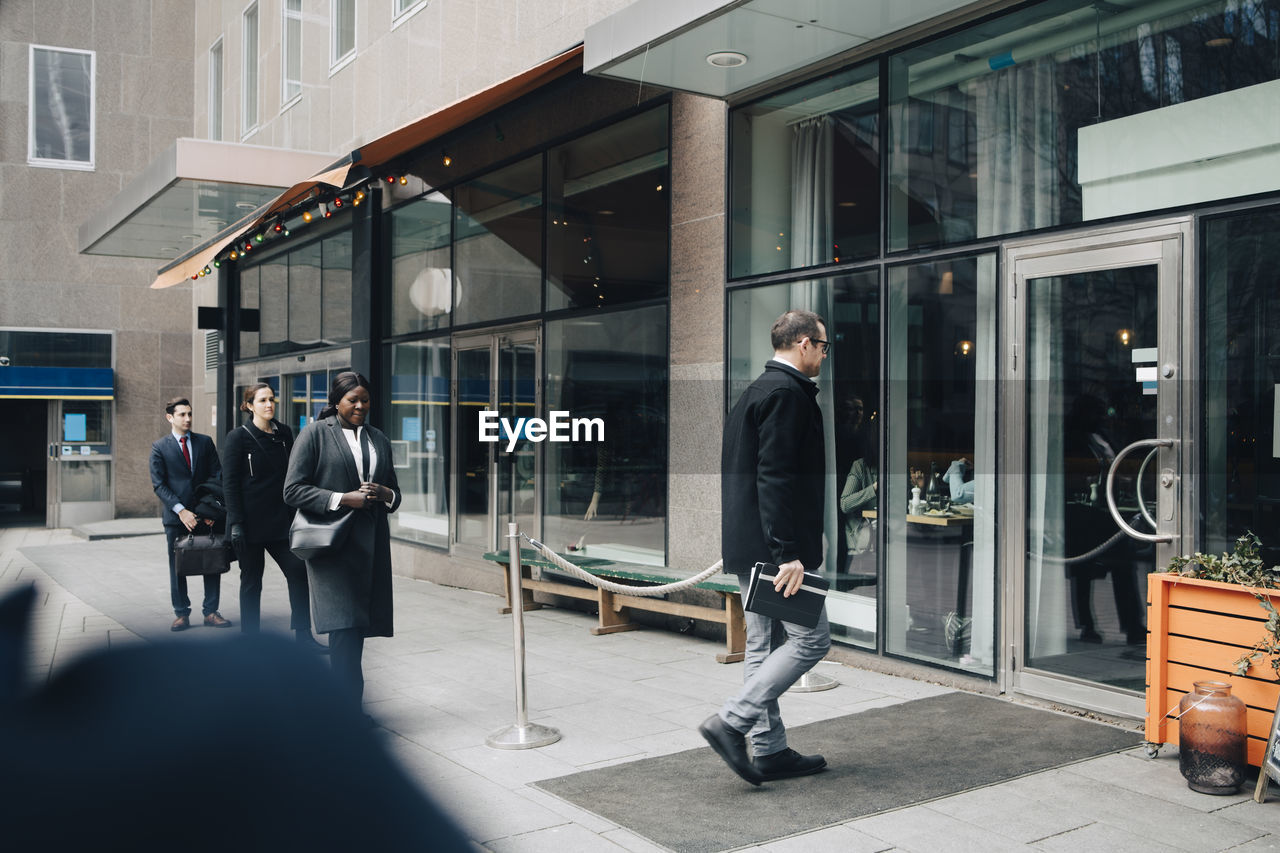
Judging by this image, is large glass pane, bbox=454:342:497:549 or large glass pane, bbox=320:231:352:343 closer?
large glass pane, bbox=454:342:497:549

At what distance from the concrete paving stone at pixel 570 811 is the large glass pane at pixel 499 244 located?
6.36 meters

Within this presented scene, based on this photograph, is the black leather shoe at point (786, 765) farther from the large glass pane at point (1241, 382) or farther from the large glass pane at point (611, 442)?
the large glass pane at point (611, 442)

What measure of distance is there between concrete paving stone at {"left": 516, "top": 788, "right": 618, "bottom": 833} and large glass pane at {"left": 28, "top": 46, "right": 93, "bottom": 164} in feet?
66.6

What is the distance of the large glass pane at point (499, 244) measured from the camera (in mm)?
10688

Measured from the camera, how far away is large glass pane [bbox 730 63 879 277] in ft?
24.3

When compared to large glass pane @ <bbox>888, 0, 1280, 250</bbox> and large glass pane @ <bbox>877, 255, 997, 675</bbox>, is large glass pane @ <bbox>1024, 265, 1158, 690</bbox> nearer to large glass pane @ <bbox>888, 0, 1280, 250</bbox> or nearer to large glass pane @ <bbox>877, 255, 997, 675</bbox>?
large glass pane @ <bbox>877, 255, 997, 675</bbox>

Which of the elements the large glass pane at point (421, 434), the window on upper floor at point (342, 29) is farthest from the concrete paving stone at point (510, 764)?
the window on upper floor at point (342, 29)

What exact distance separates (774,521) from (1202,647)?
200cm

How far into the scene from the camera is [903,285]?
7.08m

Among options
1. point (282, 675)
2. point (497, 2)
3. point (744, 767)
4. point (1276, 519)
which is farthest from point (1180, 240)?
point (497, 2)

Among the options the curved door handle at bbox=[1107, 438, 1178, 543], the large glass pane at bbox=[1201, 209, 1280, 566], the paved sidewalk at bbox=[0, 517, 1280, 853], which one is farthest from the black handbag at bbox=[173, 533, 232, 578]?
the large glass pane at bbox=[1201, 209, 1280, 566]

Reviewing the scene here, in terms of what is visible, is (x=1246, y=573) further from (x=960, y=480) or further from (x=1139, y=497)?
(x=960, y=480)

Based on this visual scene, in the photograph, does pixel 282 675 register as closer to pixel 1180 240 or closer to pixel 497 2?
pixel 1180 240

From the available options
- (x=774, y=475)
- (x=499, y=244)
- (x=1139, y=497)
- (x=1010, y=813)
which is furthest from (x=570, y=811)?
(x=499, y=244)
